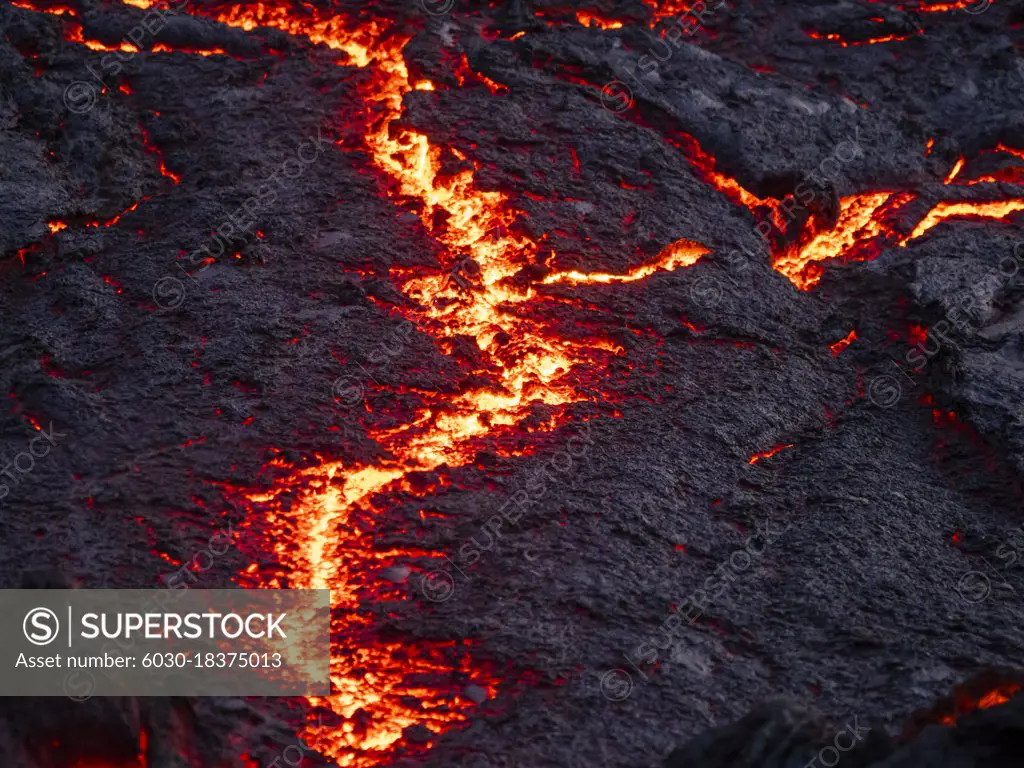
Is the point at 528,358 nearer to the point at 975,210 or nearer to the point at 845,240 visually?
the point at 845,240

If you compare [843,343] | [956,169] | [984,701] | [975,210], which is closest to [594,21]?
[956,169]

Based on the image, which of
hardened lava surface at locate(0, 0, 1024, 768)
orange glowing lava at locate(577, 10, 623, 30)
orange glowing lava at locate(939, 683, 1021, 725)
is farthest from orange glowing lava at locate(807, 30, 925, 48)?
orange glowing lava at locate(939, 683, 1021, 725)

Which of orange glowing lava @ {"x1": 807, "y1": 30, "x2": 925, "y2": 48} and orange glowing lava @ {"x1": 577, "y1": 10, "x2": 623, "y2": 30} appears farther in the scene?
orange glowing lava @ {"x1": 807, "y1": 30, "x2": 925, "y2": 48}

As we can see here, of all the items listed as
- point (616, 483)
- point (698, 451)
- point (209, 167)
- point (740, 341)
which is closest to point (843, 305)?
point (740, 341)

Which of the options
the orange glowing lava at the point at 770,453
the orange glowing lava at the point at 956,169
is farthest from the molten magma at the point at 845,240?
the orange glowing lava at the point at 770,453

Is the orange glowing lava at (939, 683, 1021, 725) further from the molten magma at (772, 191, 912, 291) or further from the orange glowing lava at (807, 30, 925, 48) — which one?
the orange glowing lava at (807, 30, 925, 48)

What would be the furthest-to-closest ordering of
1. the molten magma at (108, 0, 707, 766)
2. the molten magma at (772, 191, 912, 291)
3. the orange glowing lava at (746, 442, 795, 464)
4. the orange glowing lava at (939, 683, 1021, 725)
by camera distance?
the molten magma at (772, 191, 912, 291), the orange glowing lava at (746, 442, 795, 464), the molten magma at (108, 0, 707, 766), the orange glowing lava at (939, 683, 1021, 725)

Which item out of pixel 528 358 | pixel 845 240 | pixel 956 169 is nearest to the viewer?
pixel 528 358
